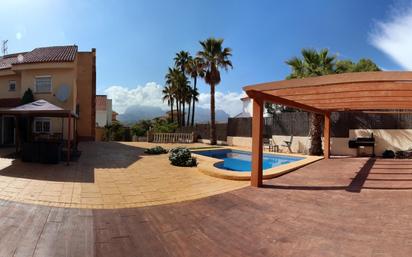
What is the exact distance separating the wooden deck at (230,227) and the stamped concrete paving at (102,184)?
0.49 meters

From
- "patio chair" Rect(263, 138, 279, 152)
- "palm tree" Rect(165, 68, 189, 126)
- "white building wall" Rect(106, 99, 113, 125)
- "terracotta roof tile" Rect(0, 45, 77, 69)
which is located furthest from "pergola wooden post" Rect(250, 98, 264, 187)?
"white building wall" Rect(106, 99, 113, 125)

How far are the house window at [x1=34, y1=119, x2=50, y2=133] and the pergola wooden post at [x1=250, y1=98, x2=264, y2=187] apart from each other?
1455cm

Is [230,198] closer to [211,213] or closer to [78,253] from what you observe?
A: [211,213]

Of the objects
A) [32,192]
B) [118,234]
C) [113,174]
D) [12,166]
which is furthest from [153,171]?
[118,234]

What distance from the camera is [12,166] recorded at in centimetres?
961

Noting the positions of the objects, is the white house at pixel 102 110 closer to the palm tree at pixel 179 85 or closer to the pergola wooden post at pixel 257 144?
the palm tree at pixel 179 85

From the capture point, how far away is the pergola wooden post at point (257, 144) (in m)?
7.56

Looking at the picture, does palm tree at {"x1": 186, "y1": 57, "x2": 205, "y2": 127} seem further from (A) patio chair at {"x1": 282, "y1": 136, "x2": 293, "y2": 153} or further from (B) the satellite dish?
(B) the satellite dish

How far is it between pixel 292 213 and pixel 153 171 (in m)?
5.79

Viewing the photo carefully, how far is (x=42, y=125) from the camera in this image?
17156 mm

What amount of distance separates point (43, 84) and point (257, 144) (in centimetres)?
1516

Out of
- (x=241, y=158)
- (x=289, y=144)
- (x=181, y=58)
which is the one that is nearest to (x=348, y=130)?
(x=289, y=144)

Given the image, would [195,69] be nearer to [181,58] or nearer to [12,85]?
[181,58]

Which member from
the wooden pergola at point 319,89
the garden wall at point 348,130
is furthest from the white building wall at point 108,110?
the wooden pergola at point 319,89
